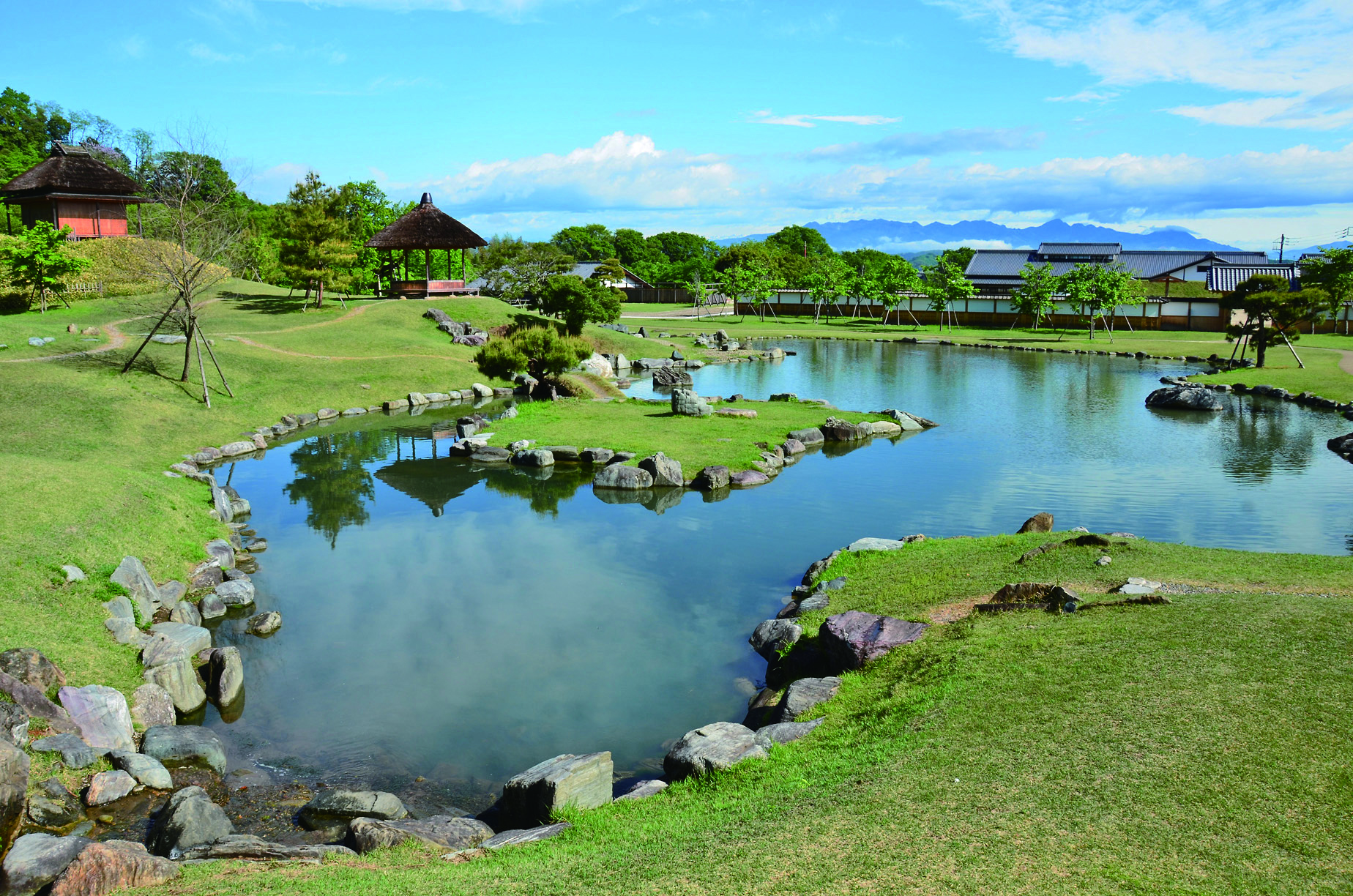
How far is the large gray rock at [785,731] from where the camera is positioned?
10891mm

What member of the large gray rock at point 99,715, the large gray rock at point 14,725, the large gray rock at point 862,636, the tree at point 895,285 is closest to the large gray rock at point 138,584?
the large gray rock at point 99,715

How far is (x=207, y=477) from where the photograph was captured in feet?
81.3

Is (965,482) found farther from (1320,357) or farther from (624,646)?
(1320,357)

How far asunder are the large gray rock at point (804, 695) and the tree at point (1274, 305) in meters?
49.5

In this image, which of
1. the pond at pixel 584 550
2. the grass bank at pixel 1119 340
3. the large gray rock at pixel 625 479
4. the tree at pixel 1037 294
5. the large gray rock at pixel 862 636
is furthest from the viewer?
the tree at pixel 1037 294

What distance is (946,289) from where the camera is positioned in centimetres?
8638

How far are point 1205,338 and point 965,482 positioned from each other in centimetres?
5962

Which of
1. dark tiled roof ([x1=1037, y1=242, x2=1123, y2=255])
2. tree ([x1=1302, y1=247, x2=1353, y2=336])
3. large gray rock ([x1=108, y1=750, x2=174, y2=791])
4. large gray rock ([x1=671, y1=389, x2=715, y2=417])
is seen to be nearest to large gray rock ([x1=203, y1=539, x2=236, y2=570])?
large gray rock ([x1=108, y1=750, x2=174, y2=791])

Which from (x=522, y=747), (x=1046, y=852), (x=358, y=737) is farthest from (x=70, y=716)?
(x=1046, y=852)

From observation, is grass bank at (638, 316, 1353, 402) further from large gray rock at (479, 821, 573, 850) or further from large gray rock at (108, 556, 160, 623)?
large gray rock at (108, 556, 160, 623)

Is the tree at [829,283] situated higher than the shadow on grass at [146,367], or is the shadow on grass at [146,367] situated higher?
the tree at [829,283]

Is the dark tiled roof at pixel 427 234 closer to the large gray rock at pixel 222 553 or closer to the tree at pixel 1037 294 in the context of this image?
the large gray rock at pixel 222 553

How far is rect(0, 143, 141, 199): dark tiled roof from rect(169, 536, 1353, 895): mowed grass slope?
6143 centimetres

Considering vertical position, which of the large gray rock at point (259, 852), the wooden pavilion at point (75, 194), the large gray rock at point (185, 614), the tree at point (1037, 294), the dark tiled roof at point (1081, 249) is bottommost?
the large gray rock at point (259, 852)
